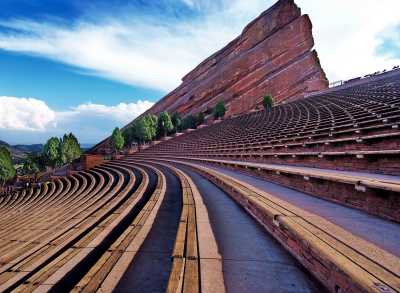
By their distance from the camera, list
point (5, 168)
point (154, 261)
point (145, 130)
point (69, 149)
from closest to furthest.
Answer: point (154, 261)
point (5, 168)
point (145, 130)
point (69, 149)

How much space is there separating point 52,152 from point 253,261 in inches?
2443

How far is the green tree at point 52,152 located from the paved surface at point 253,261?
60305mm

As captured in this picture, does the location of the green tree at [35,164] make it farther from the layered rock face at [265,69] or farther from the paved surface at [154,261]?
the paved surface at [154,261]

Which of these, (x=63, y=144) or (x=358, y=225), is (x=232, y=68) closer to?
(x=63, y=144)

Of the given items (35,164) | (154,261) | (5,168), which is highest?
(154,261)

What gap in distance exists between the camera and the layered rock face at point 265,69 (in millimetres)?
67938

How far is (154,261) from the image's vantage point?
3.10 metres

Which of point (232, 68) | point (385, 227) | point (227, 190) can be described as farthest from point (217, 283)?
point (232, 68)

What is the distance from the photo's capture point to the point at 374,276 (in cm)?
194

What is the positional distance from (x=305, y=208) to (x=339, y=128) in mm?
6741

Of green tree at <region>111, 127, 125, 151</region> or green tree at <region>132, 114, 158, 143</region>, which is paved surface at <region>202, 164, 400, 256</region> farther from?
green tree at <region>111, 127, 125, 151</region>

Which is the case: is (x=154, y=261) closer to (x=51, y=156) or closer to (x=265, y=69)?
(x=51, y=156)

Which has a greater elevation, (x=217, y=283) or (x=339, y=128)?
(x=339, y=128)

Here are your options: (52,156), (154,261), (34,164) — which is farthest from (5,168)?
(154,261)
